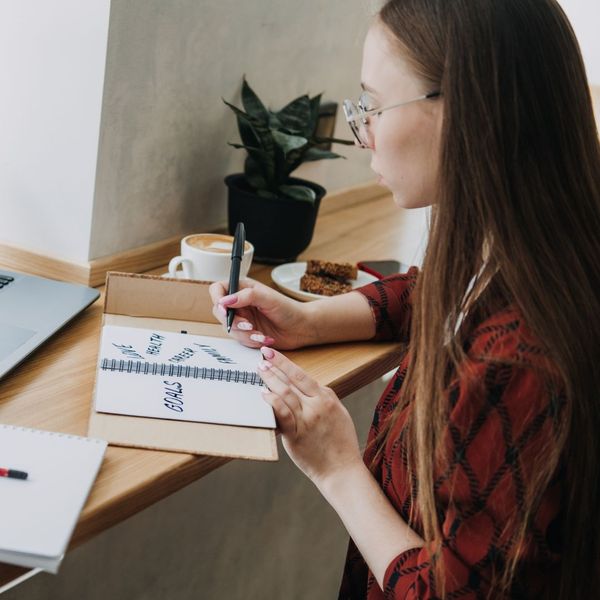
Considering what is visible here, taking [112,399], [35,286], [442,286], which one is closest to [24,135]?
[35,286]

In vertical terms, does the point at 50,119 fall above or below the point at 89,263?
above

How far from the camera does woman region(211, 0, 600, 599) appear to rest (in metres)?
0.71

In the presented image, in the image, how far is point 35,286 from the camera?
3.61ft

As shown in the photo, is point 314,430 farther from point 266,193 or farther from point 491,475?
point 266,193

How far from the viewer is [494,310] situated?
0.77 m

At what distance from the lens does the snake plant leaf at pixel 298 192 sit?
53.6 inches

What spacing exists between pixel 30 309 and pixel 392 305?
461 mm

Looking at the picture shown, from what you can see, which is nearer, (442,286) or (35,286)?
(442,286)

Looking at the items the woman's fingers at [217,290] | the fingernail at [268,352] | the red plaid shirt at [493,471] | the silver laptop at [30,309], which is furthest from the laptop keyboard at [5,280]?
the red plaid shirt at [493,471]

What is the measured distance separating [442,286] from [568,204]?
0.13 meters

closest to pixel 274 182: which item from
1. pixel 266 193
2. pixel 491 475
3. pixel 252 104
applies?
pixel 266 193

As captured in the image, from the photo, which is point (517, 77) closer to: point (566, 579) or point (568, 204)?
point (568, 204)

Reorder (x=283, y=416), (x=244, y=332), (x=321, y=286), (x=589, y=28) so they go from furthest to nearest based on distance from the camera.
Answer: (x=589, y=28) → (x=321, y=286) → (x=244, y=332) → (x=283, y=416)

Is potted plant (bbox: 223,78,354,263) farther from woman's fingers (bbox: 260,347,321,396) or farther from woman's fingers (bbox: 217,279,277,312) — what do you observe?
woman's fingers (bbox: 260,347,321,396)
